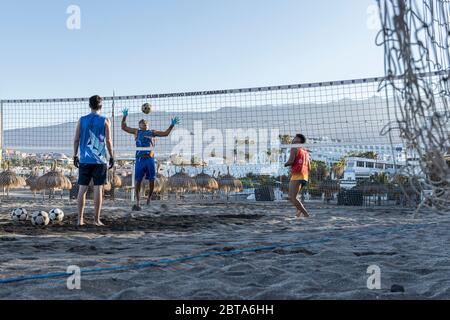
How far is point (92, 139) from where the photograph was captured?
187 inches

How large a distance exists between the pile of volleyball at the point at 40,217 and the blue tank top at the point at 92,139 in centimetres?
64

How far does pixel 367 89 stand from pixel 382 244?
6352mm

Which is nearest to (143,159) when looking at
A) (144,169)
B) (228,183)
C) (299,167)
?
(144,169)

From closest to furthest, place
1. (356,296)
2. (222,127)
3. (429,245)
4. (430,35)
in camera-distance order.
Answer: (430,35)
(356,296)
(429,245)
(222,127)

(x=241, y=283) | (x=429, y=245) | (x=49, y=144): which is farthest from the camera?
(x=49, y=144)

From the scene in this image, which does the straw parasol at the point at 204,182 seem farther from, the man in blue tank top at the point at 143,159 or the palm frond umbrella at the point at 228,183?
the man in blue tank top at the point at 143,159

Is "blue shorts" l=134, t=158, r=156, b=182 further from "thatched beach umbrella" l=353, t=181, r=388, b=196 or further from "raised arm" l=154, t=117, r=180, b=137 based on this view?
"thatched beach umbrella" l=353, t=181, r=388, b=196

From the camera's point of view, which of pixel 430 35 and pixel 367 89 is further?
pixel 367 89

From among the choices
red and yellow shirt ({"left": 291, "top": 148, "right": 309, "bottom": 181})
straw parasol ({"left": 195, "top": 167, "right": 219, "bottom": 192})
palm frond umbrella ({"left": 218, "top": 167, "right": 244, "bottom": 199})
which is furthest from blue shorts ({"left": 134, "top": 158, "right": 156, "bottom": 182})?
palm frond umbrella ({"left": 218, "top": 167, "right": 244, "bottom": 199})

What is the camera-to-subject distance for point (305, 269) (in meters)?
2.62

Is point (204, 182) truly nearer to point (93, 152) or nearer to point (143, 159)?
point (143, 159)
